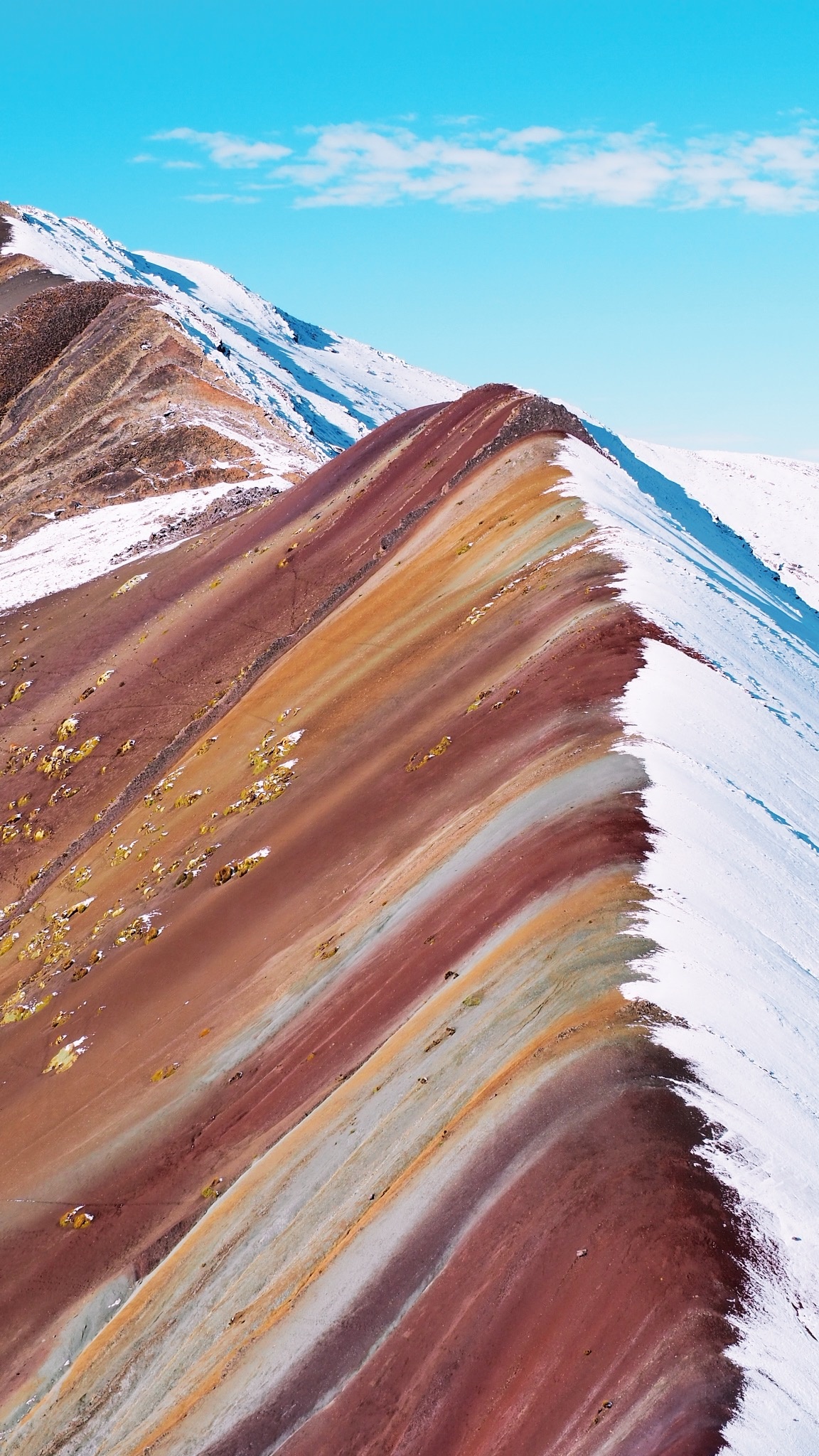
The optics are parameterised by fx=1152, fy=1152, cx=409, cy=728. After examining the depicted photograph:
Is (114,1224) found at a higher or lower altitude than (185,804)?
lower

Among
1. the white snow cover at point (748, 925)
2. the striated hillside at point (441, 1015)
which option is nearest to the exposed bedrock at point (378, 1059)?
the striated hillside at point (441, 1015)

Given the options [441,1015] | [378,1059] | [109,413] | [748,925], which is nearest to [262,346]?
[109,413]

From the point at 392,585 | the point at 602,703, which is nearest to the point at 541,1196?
the point at 602,703

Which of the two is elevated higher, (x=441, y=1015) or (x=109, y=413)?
(x=109, y=413)

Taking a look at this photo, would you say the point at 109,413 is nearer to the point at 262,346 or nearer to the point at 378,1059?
the point at 262,346

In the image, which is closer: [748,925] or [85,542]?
[748,925]

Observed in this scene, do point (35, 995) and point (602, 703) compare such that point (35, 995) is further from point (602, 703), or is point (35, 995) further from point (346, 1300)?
point (346, 1300)

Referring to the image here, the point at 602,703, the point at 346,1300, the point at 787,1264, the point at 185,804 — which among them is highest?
the point at 602,703

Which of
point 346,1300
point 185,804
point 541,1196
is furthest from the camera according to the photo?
point 185,804
